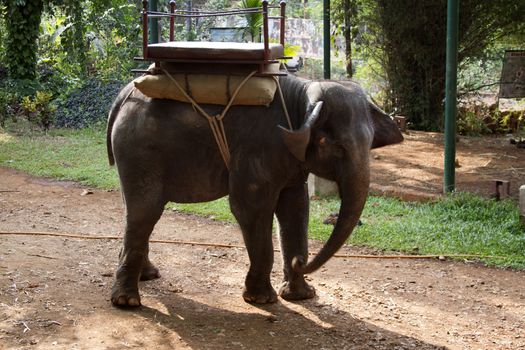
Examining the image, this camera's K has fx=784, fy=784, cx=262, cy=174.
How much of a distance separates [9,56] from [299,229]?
41.2 ft

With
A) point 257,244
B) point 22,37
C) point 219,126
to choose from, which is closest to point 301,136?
point 219,126

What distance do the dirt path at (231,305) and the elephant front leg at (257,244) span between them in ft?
0.36

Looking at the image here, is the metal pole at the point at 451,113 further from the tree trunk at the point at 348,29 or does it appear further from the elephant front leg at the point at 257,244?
the tree trunk at the point at 348,29

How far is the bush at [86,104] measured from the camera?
16.1 m

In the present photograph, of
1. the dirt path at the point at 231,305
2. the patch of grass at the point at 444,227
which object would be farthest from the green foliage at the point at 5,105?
the patch of grass at the point at 444,227

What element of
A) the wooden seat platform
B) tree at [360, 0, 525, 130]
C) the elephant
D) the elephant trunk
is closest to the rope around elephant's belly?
the elephant

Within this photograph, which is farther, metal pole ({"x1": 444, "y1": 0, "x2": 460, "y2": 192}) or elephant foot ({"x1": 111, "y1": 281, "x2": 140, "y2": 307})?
metal pole ({"x1": 444, "y1": 0, "x2": 460, "y2": 192})

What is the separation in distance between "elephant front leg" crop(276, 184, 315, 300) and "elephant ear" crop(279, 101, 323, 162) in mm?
746

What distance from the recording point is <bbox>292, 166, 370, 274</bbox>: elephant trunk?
16.5 feet

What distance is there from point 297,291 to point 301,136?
4.76ft

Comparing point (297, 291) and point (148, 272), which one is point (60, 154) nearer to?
point (148, 272)

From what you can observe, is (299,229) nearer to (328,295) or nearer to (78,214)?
(328,295)

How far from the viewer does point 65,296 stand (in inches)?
230

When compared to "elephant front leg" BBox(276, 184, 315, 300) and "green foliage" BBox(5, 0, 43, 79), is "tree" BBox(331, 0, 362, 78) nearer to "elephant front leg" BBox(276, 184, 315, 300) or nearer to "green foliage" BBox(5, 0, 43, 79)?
"green foliage" BBox(5, 0, 43, 79)
